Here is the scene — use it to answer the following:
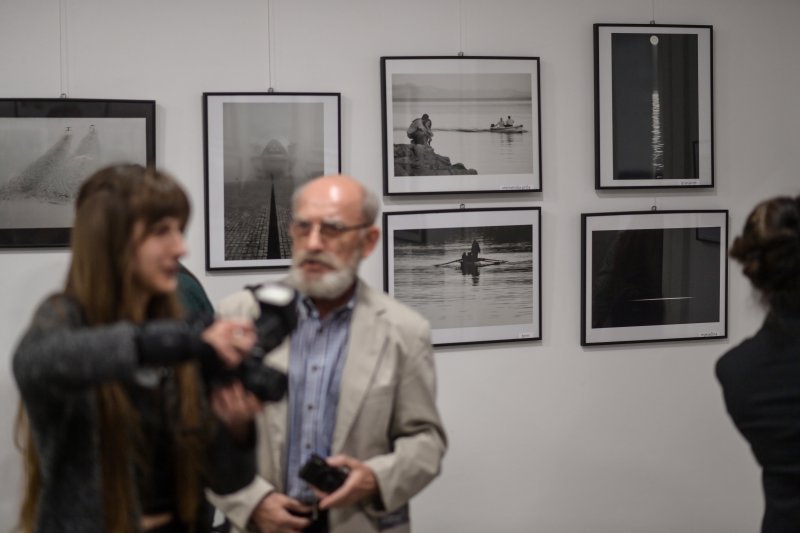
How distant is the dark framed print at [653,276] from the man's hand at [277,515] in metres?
1.84

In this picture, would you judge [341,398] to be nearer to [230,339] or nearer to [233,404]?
[233,404]

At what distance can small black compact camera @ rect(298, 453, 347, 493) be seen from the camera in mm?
1683

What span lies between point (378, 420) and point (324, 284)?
1.10ft

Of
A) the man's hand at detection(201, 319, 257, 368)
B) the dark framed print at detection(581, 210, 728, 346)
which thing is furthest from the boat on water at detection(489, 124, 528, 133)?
the man's hand at detection(201, 319, 257, 368)

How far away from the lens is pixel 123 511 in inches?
49.6

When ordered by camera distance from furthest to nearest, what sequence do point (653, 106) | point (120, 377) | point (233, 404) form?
point (653, 106)
point (233, 404)
point (120, 377)

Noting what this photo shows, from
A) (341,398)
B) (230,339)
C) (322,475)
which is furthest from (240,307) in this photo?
(230,339)

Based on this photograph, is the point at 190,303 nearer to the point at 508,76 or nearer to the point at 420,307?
the point at 420,307

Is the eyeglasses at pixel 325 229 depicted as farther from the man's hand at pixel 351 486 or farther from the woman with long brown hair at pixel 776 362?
the woman with long brown hair at pixel 776 362

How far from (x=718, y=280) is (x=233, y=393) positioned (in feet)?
8.54

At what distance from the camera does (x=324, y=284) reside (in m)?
1.80

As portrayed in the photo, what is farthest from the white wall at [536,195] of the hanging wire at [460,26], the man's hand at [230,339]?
the man's hand at [230,339]

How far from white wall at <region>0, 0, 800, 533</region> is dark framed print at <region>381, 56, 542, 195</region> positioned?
6cm

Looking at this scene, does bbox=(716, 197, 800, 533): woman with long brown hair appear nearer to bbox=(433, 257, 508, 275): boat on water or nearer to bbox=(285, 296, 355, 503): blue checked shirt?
Answer: bbox=(285, 296, 355, 503): blue checked shirt
